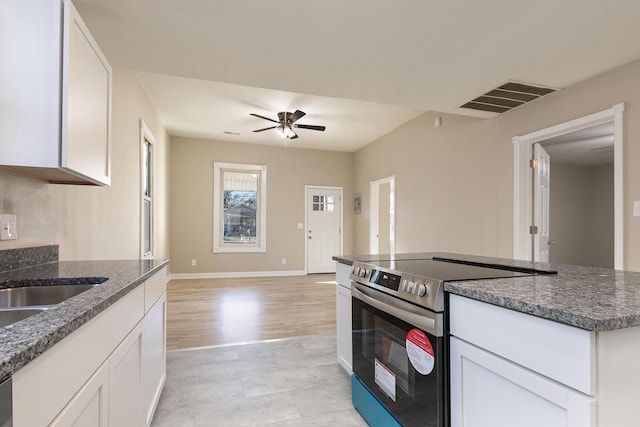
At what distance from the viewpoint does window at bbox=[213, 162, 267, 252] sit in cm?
639

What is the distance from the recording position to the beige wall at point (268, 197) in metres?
6.17

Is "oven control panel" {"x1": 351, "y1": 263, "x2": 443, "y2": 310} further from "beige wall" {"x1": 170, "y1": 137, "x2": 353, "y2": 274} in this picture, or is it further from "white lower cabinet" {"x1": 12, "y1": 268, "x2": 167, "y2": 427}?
"beige wall" {"x1": 170, "y1": 137, "x2": 353, "y2": 274}

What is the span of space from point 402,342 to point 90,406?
112 cm

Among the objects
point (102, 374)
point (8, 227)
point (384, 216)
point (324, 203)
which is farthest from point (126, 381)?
point (324, 203)

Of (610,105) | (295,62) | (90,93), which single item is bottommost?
(90,93)

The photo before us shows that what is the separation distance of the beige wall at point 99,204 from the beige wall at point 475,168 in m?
3.77

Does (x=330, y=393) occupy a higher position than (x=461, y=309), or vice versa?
(x=461, y=309)

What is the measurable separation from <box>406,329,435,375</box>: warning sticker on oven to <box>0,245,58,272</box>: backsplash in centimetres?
177

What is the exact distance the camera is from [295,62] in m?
2.46

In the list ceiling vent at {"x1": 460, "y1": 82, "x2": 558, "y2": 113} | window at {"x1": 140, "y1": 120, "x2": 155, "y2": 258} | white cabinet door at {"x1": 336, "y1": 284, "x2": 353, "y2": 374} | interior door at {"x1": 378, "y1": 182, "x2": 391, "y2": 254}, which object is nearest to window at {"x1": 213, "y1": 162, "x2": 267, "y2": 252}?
window at {"x1": 140, "y1": 120, "x2": 155, "y2": 258}

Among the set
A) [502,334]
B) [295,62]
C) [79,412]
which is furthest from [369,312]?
[295,62]

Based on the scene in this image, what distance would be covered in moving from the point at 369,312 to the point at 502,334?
0.80 metres

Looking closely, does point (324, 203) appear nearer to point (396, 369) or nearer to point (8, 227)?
point (396, 369)

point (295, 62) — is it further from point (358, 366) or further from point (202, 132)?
point (202, 132)
